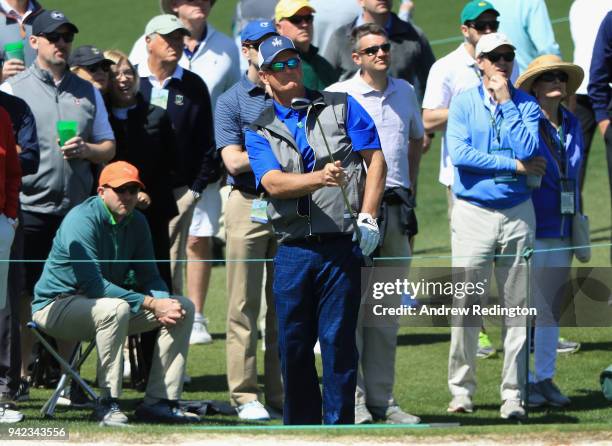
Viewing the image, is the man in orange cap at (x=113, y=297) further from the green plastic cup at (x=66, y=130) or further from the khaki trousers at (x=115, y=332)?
the green plastic cup at (x=66, y=130)

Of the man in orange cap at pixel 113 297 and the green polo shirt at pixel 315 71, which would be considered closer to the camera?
the man in orange cap at pixel 113 297

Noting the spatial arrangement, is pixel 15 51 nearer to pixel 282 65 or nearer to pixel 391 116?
pixel 391 116

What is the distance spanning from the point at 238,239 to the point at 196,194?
3.87 ft

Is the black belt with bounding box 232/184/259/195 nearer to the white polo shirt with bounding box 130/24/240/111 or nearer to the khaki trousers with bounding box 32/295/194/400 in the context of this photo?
the khaki trousers with bounding box 32/295/194/400

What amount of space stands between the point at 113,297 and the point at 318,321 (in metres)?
1.56

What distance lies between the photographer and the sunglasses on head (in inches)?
378

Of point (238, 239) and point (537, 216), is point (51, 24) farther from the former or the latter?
point (537, 216)

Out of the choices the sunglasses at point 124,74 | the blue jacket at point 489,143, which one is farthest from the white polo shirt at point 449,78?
the sunglasses at point 124,74

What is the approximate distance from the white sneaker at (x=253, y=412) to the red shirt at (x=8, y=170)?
6.05 feet

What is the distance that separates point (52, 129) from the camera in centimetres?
909

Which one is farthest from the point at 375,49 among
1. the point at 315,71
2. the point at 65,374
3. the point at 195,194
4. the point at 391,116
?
the point at 65,374

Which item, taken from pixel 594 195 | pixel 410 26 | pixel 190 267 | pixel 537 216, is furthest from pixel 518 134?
pixel 594 195

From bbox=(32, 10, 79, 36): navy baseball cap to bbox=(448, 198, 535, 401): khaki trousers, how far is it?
9.20 feet

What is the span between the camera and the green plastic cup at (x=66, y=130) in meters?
8.89
